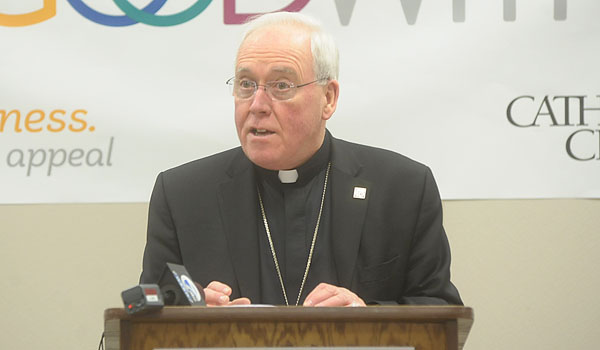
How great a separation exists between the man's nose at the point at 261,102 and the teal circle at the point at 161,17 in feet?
3.22

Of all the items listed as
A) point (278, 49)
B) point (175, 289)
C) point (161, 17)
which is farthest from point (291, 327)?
point (161, 17)

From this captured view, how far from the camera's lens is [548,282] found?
3.40 meters

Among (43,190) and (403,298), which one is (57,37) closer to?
(43,190)

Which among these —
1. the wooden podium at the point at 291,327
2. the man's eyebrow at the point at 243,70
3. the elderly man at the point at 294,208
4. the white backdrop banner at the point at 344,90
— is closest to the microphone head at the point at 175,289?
the wooden podium at the point at 291,327

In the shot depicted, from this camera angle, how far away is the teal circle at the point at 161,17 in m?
3.52

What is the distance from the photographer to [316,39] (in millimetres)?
2799

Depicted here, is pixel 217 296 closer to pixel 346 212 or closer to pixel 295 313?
pixel 295 313

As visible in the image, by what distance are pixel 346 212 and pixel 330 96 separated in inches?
17.3

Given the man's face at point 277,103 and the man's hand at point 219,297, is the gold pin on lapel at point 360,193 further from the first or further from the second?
the man's hand at point 219,297

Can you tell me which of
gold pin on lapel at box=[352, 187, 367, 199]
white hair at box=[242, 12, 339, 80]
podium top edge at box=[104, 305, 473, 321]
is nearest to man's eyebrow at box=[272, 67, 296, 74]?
white hair at box=[242, 12, 339, 80]

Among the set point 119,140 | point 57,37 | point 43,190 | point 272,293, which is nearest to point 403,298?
point 272,293

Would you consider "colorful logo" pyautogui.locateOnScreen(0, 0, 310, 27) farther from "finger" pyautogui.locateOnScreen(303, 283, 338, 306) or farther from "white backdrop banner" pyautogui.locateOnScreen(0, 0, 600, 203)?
"finger" pyautogui.locateOnScreen(303, 283, 338, 306)

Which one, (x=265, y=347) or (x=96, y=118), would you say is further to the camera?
(x=96, y=118)

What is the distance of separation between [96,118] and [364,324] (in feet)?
7.01
